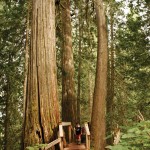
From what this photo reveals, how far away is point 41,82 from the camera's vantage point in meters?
8.40

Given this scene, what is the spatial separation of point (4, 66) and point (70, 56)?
14.4 ft

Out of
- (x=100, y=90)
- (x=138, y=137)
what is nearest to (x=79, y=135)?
(x=100, y=90)

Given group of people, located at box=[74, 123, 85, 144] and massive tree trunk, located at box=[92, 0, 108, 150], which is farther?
massive tree trunk, located at box=[92, 0, 108, 150]

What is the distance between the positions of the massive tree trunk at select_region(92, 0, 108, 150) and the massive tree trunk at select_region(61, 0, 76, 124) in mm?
1026

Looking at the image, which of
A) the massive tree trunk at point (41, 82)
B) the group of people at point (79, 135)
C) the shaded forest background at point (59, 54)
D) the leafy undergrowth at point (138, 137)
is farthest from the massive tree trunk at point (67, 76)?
the leafy undergrowth at point (138, 137)

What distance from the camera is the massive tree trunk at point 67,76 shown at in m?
12.8

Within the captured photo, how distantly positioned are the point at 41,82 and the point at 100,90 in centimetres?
484

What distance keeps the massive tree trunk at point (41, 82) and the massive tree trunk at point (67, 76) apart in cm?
398

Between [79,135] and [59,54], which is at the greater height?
[59,54]

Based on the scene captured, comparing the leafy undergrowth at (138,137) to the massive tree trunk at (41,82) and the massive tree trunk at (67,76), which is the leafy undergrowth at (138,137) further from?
the massive tree trunk at (67,76)

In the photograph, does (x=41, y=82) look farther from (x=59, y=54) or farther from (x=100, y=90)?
(x=59, y=54)

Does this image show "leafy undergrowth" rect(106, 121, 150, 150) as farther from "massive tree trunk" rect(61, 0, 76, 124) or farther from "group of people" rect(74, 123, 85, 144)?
"massive tree trunk" rect(61, 0, 76, 124)

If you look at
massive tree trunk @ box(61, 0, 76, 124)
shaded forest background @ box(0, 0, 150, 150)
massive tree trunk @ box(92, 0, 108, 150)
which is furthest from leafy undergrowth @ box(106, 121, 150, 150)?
shaded forest background @ box(0, 0, 150, 150)

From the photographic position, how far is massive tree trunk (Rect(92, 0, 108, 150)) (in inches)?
479
